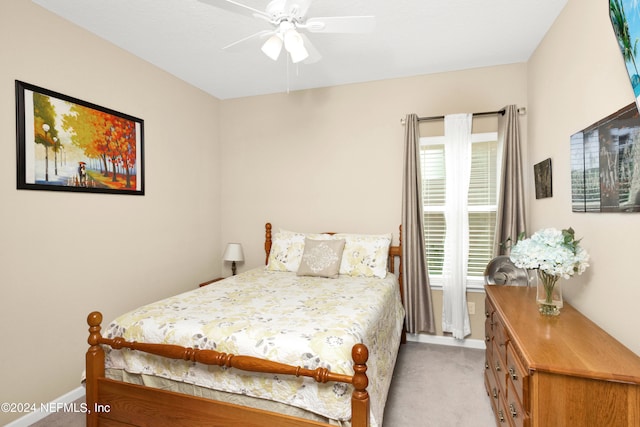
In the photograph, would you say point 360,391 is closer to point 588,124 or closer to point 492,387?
point 492,387

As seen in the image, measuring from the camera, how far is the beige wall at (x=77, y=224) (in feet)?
6.57

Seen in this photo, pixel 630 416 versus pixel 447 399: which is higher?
pixel 630 416

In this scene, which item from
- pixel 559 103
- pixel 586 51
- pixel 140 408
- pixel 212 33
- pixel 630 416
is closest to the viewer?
pixel 630 416

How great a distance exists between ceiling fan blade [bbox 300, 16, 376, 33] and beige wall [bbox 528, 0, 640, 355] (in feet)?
3.87

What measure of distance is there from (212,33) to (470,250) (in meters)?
2.99

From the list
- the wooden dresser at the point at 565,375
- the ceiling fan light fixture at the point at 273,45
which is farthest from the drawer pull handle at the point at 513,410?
the ceiling fan light fixture at the point at 273,45

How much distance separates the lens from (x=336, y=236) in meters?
3.29

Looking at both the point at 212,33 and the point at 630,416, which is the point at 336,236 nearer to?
the point at 212,33

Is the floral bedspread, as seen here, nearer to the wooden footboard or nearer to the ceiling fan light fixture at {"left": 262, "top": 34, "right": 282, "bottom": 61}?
the wooden footboard

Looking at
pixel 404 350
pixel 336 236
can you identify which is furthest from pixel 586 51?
pixel 404 350

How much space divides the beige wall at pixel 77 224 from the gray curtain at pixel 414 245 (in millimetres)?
2301

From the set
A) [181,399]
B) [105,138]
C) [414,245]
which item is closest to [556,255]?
[414,245]

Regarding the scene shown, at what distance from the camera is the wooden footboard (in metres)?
1.36

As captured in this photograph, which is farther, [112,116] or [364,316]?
[112,116]
